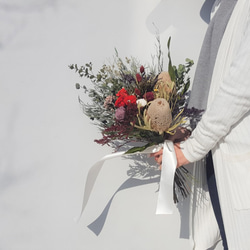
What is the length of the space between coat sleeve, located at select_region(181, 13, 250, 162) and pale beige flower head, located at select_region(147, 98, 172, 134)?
4.0 inches

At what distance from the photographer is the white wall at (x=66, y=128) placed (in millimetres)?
1195

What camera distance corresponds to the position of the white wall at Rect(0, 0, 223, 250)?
1195mm

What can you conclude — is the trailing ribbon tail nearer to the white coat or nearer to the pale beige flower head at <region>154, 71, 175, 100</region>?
the white coat

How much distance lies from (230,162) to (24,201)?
764mm

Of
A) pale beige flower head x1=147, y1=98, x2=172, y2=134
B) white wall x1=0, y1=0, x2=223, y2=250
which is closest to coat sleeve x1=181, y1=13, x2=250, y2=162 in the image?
pale beige flower head x1=147, y1=98, x2=172, y2=134

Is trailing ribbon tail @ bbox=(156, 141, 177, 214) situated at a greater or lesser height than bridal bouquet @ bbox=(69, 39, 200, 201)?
lesser

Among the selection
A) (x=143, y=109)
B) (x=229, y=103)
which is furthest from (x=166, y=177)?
(x=229, y=103)

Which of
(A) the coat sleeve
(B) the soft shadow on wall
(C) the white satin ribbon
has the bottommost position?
(C) the white satin ribbon

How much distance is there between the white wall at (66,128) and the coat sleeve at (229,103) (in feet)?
1.46

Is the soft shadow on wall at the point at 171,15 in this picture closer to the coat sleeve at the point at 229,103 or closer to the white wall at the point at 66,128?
the white wall at the point at 66,128

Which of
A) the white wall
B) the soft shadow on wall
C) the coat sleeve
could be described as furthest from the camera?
the soft shadow on wall

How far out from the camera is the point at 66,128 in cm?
129

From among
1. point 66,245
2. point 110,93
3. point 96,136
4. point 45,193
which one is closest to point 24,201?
point 45,193

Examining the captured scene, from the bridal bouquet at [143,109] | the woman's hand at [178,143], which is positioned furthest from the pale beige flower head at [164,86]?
the woman's hand at [178,143]
